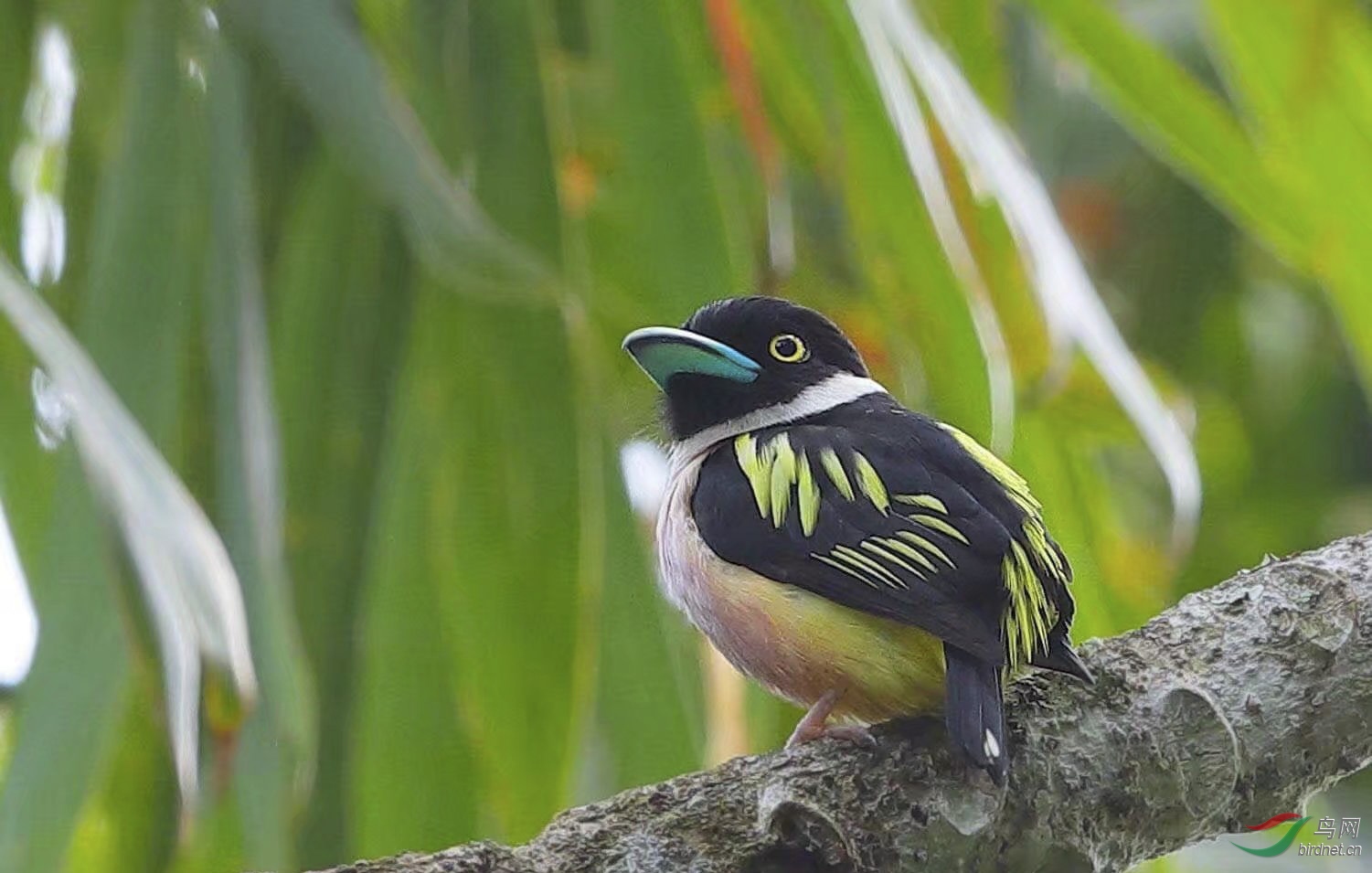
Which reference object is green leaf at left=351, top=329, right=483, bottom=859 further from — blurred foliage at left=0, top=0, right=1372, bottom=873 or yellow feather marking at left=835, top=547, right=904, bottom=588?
yellow feather marking at left=835, top=547, right=904, bottom=588

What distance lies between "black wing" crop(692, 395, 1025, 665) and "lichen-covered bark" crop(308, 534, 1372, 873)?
105mm

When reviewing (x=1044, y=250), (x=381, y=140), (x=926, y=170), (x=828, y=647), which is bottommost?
(x=828, y=647)

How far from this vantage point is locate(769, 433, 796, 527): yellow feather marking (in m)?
1.70

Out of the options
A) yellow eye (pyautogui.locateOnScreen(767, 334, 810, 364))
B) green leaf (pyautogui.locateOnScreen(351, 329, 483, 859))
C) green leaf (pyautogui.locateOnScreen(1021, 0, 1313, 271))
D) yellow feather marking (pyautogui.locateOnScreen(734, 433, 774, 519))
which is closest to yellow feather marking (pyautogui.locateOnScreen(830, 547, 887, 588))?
yellow feather marking (pyautogui.locateOnScreen(734, 433, 774, 519))

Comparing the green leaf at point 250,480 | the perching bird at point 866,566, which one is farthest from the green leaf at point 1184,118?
the green leaf at point 250,480

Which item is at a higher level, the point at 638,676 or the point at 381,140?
the point at 381,140

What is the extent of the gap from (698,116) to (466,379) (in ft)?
1.41

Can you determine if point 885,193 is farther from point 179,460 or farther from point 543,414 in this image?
point 179,460

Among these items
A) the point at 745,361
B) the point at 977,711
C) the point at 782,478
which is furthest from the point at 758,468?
the point at 977,711

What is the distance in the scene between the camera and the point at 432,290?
7.70 ft

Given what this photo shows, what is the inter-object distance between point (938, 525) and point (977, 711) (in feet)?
0.73

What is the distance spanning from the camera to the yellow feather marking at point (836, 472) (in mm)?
1694

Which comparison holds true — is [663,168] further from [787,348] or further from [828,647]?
[828,647]

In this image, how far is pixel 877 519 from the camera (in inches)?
64.4
